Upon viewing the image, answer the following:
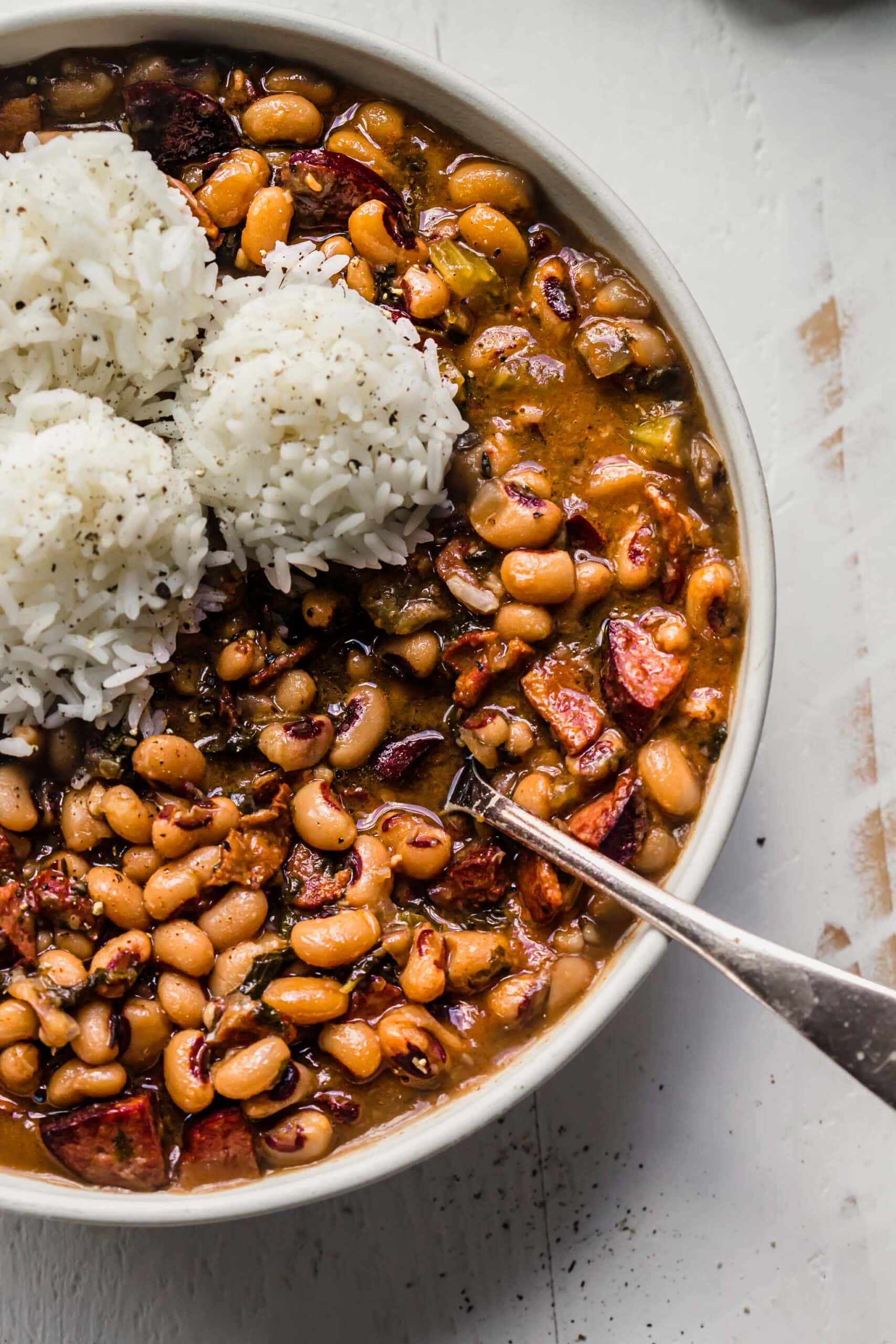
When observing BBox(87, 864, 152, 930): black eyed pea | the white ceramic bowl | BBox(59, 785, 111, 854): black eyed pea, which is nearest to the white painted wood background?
the white ceramic bowl

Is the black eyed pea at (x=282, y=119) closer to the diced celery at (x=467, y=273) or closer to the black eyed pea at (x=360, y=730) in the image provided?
the diced celery at (x=467, y=273)

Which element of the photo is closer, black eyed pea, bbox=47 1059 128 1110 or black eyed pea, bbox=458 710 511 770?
black eyed pea, bbox=47 1059 128 1110

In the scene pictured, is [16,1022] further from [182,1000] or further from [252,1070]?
[252,1070]

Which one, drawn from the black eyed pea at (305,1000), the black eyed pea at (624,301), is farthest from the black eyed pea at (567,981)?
the black eyed pea at (624,301)

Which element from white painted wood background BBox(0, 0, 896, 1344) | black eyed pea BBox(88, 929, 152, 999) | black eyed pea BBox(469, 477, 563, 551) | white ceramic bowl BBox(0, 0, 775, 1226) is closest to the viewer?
white ceramic bowl BBox(0, 0, 775, 1226)

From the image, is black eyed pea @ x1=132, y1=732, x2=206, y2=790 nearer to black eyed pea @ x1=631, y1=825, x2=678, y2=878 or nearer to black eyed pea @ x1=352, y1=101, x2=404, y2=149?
black eyed pea @ x1=631, y1=825, x2=678, y2=878

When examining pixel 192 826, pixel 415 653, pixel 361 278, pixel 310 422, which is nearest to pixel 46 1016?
pixel 192 826

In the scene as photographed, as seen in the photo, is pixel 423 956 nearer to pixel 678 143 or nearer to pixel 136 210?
pixel 136 210
